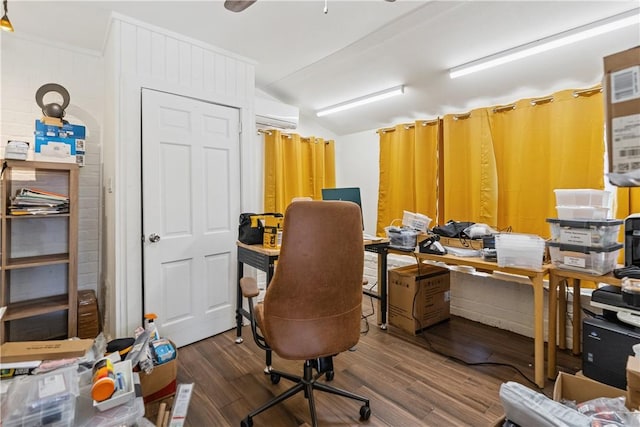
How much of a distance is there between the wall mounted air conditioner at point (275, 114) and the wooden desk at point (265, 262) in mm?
1682

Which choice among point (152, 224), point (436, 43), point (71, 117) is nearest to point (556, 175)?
point (436, 43)

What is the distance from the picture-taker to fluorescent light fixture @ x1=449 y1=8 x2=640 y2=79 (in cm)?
193

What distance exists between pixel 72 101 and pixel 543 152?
412 centimetres

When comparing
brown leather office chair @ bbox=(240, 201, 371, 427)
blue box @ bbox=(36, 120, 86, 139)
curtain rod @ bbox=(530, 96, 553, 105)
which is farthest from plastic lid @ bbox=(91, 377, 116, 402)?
curtain rod @ bbox=(530, 96, 553, 105)

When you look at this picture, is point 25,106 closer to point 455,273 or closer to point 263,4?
point 263,4

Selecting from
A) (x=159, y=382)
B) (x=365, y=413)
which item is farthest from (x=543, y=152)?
(x=159, y=382)

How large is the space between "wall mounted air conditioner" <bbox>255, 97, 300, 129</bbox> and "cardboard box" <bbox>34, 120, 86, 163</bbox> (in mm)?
1784

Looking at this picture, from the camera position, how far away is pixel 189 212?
8.61 feet

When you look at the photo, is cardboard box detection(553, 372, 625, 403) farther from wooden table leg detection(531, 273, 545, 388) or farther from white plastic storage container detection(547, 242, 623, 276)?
white plastic storage container detection(547, 242, 623, 276)

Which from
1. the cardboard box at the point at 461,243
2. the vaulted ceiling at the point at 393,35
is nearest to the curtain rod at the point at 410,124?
the vaulted ceiling at the point at 393,35

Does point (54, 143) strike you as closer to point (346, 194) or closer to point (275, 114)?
point (275, 114)

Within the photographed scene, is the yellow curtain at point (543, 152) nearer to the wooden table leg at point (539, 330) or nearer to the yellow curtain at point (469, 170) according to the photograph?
the yellow curtain at point (469, 170)

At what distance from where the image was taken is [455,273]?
327 centimetres

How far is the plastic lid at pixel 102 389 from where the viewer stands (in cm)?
140
